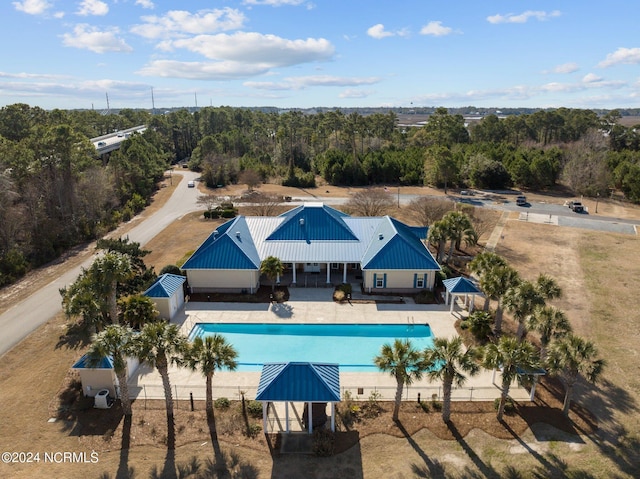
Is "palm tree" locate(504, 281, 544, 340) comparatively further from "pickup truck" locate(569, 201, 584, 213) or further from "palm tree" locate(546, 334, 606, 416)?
"pickup truck" locate(569, 201, 584, 213)

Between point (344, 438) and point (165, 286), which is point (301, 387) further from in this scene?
point (165, 286)

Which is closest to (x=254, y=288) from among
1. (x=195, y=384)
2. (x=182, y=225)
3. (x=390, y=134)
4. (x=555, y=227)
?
(x=195, y=384)

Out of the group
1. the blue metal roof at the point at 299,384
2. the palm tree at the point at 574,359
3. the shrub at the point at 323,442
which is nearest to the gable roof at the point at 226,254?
the blue metal roof at the point at 299,384

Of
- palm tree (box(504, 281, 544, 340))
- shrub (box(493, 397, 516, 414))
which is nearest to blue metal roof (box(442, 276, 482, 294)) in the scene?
palm tree (box(504, 281, 544, 340))

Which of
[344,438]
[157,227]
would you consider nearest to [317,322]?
[344,438]

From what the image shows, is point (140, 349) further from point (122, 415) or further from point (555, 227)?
point (555, 227)

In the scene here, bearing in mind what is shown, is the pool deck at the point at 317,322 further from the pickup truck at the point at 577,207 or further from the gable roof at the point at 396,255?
the pickup truck at the point at 577,207
